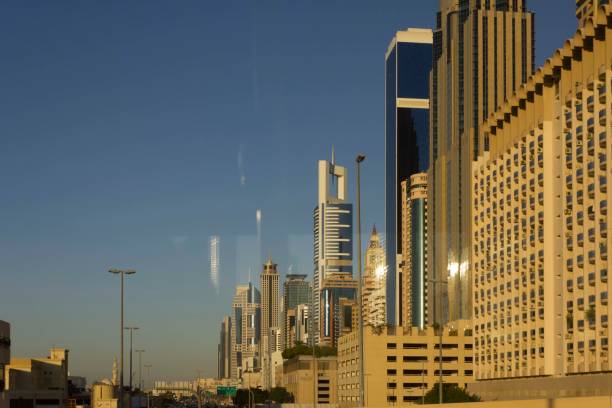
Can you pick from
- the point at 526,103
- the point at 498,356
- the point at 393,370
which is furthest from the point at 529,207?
the point at 393,370

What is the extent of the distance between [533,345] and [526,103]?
95.0ft

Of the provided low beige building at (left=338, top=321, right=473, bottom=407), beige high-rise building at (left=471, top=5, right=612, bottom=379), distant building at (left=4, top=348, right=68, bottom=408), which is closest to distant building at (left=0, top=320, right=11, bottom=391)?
distant building at (left=4, top=348, right=68, bottom=408)

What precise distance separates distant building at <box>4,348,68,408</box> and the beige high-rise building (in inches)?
2460

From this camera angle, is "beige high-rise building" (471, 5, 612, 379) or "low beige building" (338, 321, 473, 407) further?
"low beige building" (338, 321, 473, 407)

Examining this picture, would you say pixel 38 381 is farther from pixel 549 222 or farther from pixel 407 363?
pixel 549 222

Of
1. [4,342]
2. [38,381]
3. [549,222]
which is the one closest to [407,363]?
[38,381]

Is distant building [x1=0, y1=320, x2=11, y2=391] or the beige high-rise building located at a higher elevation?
the beige high-rise building

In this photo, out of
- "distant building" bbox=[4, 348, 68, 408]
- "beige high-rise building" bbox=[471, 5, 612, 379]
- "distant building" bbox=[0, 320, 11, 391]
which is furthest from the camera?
"distant building" bbox=[4, 348, 68, 408]

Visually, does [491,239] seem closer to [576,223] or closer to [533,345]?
[533,345]

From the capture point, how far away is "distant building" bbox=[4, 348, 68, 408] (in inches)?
5778

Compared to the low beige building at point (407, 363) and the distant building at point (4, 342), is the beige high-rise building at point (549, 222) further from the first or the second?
the distant building at point (4, 342)

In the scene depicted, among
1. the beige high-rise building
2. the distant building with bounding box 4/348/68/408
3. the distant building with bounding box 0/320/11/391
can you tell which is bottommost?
the distant building with bounding box 4/348/68/408

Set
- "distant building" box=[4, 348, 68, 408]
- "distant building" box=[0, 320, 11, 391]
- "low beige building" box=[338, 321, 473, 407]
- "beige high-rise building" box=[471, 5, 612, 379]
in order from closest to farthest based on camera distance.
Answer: "distant building" box=[0, 320, 11, 391] < "beige high-rise building" box=[471, 5, 612, 379] < "distant building" box=[4, 348, 68, 408] < "low beige building" box=[338, 321, 473, 407]

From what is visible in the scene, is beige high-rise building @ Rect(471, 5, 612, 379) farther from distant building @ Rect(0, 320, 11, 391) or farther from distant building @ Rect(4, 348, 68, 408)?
distant building @ Rect(4, 348, 68, 408)
